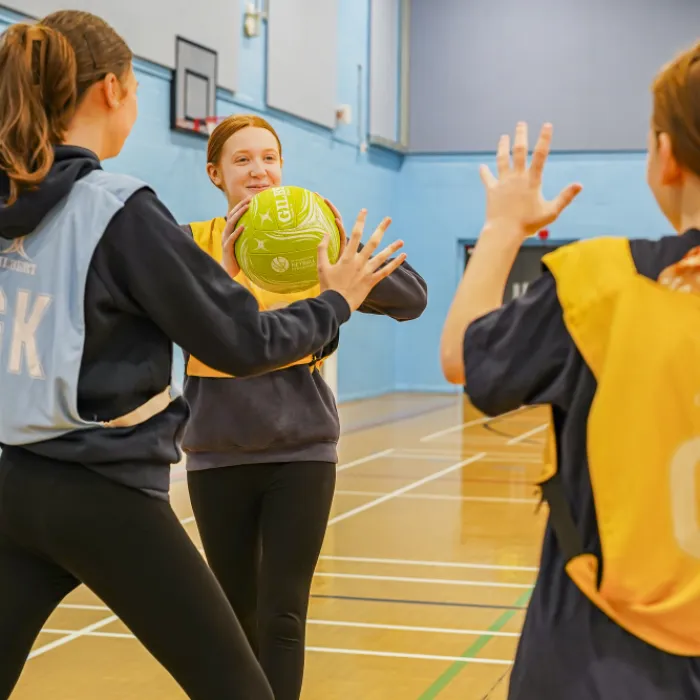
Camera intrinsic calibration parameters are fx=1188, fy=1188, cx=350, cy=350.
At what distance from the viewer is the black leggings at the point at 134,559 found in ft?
6.60

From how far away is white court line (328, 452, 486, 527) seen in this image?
7000mm

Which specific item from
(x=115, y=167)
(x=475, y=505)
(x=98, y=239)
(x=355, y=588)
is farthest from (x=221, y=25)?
(x=98, y=239)

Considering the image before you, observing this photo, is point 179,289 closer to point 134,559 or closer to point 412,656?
point 134,559

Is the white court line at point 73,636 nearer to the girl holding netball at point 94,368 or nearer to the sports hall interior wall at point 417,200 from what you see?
the girl holding netball at point 94,368

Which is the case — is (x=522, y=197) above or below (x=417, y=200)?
below

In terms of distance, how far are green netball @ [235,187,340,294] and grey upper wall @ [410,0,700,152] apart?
13083 millimetres

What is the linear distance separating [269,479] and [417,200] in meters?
13.4

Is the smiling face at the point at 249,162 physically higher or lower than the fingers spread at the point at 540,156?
higher

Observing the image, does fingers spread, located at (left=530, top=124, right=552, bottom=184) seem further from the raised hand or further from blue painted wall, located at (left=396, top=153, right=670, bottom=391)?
blue painted wall, located at (left=396, top=153, right=670, bottom=391)

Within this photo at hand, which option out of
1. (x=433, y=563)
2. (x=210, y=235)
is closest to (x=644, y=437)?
(x=210, y=235)

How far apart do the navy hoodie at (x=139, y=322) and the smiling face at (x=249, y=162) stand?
3.79ft

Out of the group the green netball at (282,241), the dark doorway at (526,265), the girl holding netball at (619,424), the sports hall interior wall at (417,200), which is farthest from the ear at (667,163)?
the dark doorway at (526,265)

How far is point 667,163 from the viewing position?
152 centimetres

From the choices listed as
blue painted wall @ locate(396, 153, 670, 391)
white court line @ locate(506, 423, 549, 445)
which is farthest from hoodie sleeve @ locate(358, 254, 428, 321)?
blue painted wall @ locate(396, 153, 670, 391)
